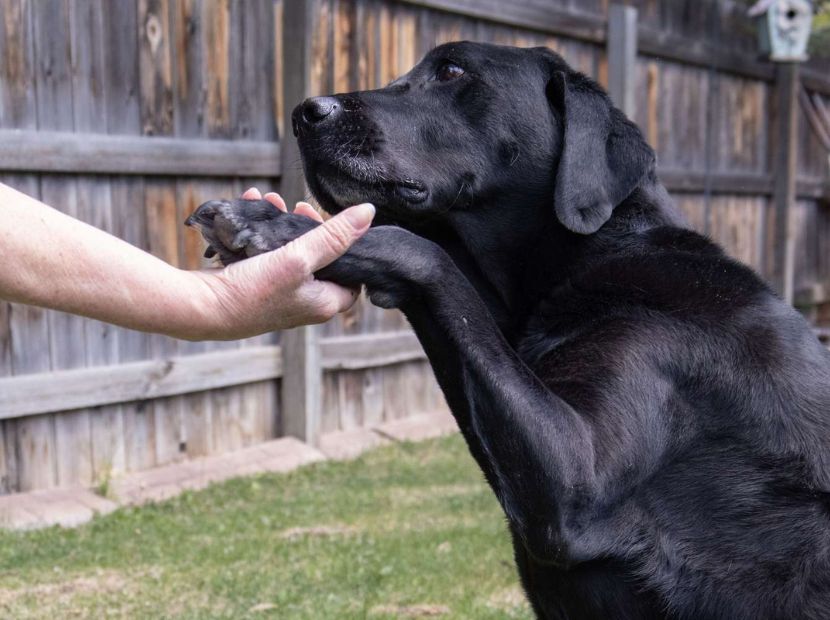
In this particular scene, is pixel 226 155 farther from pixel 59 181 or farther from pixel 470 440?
pixel 470 440

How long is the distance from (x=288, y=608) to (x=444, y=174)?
182 centimetres

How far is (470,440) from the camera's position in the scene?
2244 millimetres

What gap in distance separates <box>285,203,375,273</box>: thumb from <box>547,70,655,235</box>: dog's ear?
0.68 meters

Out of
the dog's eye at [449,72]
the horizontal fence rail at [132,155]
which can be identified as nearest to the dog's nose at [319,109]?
the dog's eye at [449,72]

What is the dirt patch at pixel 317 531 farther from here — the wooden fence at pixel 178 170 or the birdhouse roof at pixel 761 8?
the birdhouse roof at pixel 761 8

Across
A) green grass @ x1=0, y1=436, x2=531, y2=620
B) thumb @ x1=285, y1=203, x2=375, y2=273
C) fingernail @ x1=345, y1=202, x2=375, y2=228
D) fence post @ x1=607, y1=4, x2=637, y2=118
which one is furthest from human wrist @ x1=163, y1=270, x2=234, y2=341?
fence post @ x1=607, y1=4, x2=637, y2=118

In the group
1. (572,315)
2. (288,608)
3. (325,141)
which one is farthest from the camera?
(288,608)

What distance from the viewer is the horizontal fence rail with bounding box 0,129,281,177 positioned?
15.4 feet

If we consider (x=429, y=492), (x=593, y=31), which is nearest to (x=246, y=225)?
(x=429, y=492)

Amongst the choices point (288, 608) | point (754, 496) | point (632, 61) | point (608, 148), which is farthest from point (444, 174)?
point (632, 61)

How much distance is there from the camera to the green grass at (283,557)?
390cm

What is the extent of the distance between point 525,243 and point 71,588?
2328mm

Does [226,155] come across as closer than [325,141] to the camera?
No

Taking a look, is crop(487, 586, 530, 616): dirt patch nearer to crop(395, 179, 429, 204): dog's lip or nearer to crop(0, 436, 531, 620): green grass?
crop(0, 436, 531, 620): green grass
